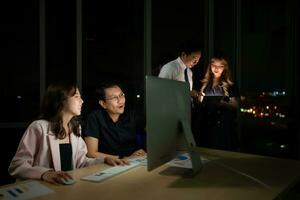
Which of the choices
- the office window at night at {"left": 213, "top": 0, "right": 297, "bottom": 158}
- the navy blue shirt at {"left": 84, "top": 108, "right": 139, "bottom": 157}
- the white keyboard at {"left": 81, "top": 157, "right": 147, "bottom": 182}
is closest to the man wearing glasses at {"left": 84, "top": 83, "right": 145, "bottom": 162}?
the navy blue shirt at {"left": 84, "top": 108, "right": 139, "bottom": 157}

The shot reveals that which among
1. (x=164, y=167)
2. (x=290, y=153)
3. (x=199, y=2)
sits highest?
(x=199, y=2)

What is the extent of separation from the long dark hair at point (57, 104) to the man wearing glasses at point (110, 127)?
1.11 feet

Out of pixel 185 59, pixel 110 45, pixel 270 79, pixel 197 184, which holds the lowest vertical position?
pixel 197 184

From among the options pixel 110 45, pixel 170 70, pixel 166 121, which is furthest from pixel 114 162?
pixel 110 45

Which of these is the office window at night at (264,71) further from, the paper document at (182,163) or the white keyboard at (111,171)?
the white keyboard at (111,171)

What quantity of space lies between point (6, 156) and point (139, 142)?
4.67ft

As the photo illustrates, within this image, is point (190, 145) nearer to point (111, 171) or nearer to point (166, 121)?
point (166, 121)

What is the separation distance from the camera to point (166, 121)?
56.3 inches

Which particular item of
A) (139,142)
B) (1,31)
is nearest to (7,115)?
(1,31)

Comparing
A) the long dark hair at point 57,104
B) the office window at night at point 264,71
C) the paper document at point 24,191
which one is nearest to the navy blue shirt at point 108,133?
the long dark hair at point 57,104

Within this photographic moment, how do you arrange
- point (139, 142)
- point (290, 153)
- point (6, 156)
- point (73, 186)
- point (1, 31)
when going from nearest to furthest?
point (73, 186) < point (139, 142) < point (6, 156) < point (1, 31) < point (290, 153)

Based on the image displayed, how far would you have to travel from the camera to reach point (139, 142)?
2.57m

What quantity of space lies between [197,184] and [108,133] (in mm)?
1084

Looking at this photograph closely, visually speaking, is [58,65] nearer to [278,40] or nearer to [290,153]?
[278,40]
